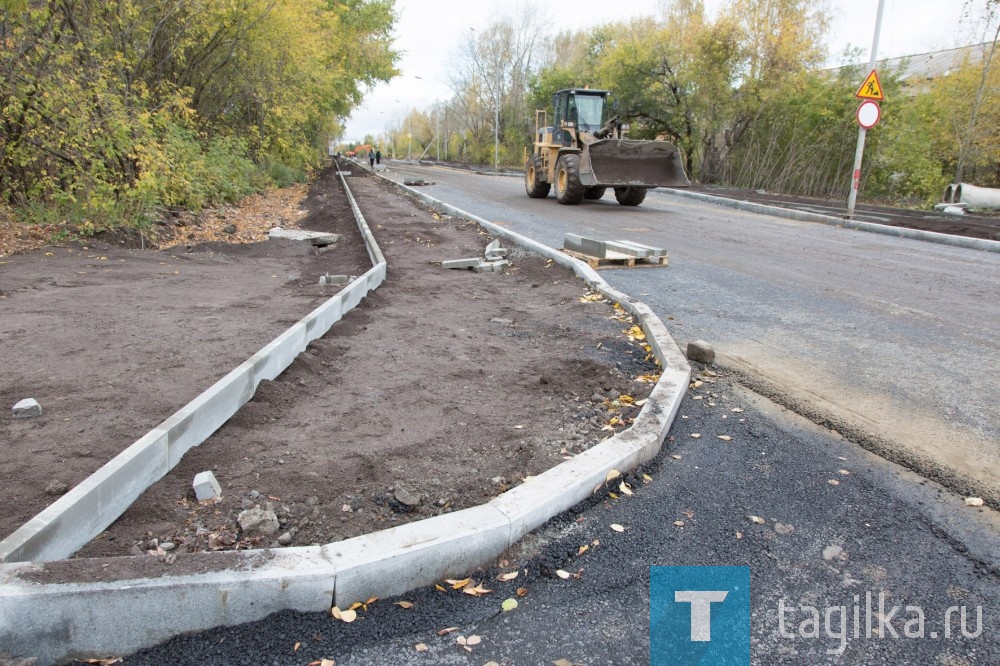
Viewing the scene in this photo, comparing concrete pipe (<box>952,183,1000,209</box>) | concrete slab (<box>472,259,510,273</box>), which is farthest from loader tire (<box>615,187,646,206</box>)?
concrete pipe (<box>952,183,1000,209</box>)

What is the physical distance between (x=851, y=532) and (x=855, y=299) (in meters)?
4.96

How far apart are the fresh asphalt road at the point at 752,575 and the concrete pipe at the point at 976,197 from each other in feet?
66.2

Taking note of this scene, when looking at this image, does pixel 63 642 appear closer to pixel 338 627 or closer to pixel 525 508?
pixel 338 627

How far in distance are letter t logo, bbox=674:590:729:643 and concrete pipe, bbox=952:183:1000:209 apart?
21561mm

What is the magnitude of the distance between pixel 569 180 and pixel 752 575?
1489cm

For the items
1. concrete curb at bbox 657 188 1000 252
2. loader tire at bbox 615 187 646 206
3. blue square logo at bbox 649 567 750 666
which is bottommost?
blue square logo at bbox 649 567 750 666

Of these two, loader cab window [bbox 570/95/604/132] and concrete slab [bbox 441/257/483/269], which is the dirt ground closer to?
concrete slab [bbox 441/257/483/269]

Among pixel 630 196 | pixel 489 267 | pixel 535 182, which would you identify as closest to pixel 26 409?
pixel 489 267

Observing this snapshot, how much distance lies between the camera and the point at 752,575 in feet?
7.93

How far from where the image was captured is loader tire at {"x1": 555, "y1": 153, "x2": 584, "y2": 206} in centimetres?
1638

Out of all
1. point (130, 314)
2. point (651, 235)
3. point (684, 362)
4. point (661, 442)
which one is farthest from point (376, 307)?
point (651, 235)

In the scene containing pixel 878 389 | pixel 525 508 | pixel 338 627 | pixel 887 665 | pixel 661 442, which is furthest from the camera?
pixel 878 389

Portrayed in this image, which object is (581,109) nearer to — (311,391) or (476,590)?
(311,391)

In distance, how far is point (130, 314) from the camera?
6.02 meters
